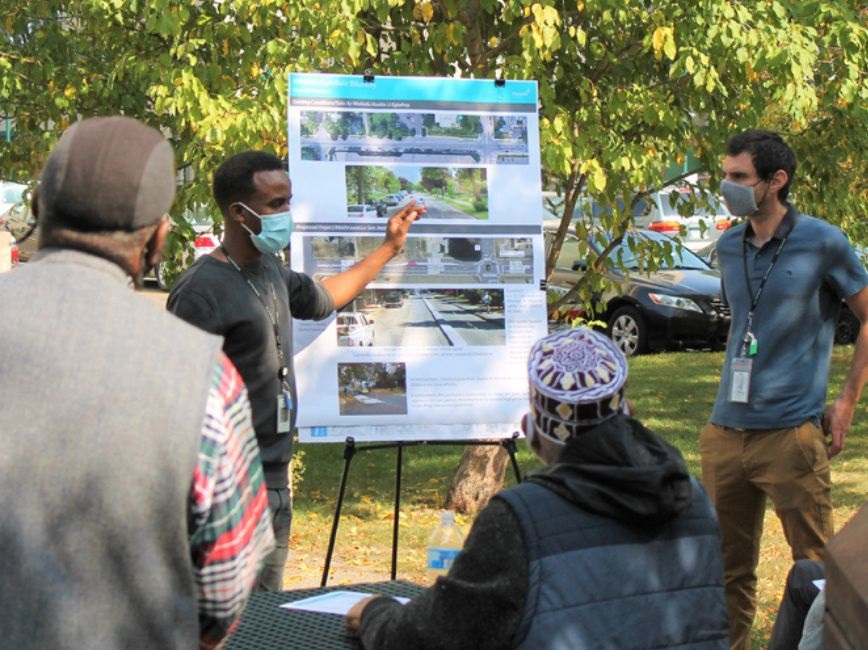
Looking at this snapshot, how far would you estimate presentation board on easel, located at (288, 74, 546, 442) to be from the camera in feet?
16.0

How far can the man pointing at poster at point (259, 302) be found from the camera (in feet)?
12.8

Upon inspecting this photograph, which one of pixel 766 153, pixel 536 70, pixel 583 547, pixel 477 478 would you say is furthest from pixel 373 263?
pixel 477 478

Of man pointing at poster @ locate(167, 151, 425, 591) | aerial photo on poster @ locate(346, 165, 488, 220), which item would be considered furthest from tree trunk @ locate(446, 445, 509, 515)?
man pointing at poster @ locate(167, 151, 425, 591)

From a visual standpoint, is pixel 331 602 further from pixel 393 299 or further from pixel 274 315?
pixel 393 299

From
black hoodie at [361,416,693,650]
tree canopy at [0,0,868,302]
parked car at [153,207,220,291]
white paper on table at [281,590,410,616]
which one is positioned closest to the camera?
black hoodie at [361,416,693,650]

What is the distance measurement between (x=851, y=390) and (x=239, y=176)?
235 centimetres

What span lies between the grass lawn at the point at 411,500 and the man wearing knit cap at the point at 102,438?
4.13 m

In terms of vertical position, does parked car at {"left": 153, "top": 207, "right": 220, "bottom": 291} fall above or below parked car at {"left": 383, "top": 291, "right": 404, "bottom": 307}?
above

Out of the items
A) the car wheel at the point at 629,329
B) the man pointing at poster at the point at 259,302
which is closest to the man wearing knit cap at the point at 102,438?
the man pointing at poster at the point at 259,302

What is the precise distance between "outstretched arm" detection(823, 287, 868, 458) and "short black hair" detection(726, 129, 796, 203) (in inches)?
19.4

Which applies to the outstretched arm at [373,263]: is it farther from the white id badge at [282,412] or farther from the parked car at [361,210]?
the white id badge at [282,412]

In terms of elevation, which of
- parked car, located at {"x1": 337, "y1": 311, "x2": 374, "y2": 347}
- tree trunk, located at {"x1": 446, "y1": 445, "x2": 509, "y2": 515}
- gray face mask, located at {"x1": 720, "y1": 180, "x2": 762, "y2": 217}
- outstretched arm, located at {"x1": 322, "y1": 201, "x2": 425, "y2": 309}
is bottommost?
tree trunk, located at {"x1": 446, "y1": 445, "x2": 509, "y2": 515}

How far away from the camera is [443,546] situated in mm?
3996

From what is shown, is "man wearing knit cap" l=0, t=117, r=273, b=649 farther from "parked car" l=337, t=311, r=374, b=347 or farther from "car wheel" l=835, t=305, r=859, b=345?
"car wheel" l=835, t=305, r=859, b=345
